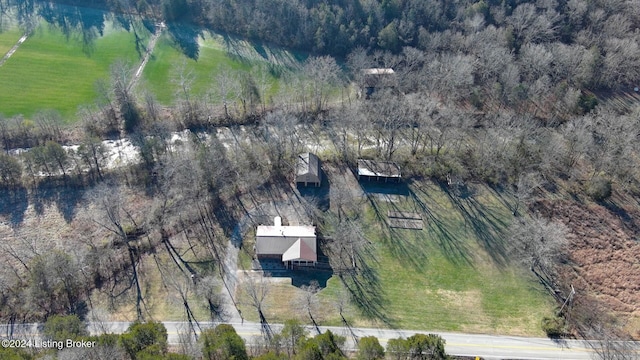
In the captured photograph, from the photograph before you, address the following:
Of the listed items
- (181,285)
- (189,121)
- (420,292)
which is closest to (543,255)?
(420,292)

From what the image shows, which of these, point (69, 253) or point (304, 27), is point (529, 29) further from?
point (69, 253)

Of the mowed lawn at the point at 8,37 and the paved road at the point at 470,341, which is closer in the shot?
the paved road at the point at 470,341

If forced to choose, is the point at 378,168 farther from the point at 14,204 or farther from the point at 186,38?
the point at 186,38

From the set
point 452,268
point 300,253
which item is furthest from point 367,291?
point 452,268

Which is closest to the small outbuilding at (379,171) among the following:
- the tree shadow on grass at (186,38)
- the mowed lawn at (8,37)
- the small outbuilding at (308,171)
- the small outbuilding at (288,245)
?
the small outbuilding at (308,171)

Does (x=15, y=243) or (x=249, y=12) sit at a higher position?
(x=249, y=12)

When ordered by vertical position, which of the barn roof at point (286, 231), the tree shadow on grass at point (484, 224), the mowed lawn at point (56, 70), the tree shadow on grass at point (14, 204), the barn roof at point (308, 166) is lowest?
the tree shadow on grass at point (14, 204)

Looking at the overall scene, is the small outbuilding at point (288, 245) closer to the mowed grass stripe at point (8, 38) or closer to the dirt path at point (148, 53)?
the dirt path at point (148, 53)
